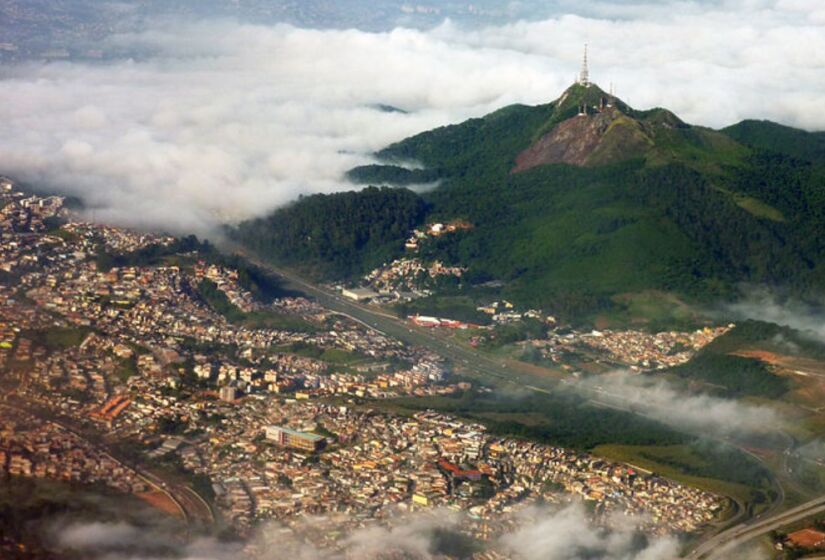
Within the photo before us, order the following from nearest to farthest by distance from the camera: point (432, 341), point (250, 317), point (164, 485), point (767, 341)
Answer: point (164, 485) < point (767, 341) < point (250, 317) < point (432, 341)

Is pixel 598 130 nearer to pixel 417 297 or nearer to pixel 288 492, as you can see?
pixel 417 297

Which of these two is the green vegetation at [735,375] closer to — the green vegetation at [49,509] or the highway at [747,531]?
the highway at [747,531]

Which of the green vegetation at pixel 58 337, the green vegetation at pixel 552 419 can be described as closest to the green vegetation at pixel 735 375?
the green vegetation at pixel 552 419

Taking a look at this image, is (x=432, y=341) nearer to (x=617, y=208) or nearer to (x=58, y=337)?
(x=58, y=337)

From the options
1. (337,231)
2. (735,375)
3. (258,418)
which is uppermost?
(337,231)

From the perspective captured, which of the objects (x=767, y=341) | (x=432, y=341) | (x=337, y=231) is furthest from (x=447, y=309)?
(x=767, y=341)

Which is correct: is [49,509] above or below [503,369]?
above

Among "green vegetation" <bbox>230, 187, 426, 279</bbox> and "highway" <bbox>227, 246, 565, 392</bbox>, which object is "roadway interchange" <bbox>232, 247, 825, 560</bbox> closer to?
"highway" <bbox>227, 246, 565, 392</bbox>
